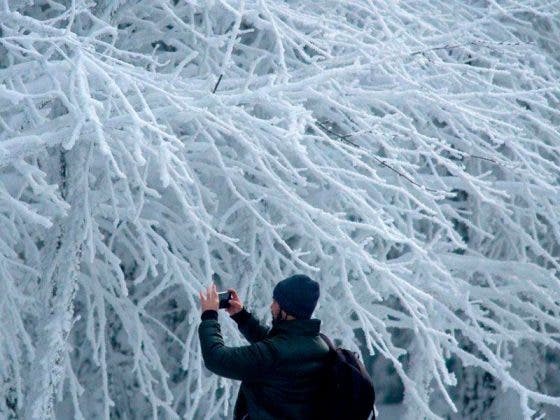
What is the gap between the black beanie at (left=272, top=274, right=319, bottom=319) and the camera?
11.8ft

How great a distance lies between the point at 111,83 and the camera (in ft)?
13.1

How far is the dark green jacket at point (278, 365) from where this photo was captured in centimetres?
346

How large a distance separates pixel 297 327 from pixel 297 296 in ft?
0.49

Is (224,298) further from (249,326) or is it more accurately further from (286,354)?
(286,354)

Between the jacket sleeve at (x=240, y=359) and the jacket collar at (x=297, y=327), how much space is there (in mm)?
124

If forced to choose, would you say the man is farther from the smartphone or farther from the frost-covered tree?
the frost-covered tree

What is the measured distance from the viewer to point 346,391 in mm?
3520

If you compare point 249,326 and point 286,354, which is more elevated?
point 286,354

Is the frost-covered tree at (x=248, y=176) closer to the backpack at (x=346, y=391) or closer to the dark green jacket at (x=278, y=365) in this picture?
the dark green jacket at (x=278, y=365)

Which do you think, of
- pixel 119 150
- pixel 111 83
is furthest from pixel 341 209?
pixel 111 83

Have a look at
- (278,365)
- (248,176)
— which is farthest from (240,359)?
(248,176)

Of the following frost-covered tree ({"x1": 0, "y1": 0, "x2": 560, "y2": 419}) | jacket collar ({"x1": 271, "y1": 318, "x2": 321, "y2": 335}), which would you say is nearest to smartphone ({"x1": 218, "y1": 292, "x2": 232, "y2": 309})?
jacket collar ({"x1": 271, "y1": 318, "x2": 321, "y2": 335})

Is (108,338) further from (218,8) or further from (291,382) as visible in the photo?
(291,382)

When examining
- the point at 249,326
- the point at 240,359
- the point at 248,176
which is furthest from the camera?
the point at 248,176
